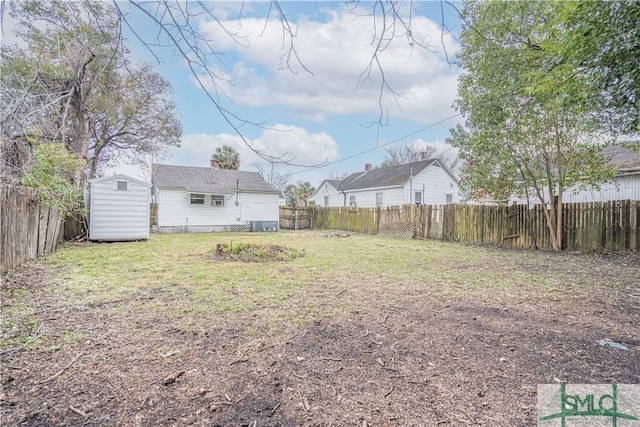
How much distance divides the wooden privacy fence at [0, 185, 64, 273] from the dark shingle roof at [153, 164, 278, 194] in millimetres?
8407

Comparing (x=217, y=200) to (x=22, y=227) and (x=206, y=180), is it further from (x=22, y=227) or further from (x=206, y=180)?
(x=22, y=227)

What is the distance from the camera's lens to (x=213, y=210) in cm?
1598

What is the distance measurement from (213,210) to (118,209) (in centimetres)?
641

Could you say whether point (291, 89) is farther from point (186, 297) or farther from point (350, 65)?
point (186, 297)

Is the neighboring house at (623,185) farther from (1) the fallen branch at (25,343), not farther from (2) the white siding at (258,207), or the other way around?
(2) the white siding at (258,207)

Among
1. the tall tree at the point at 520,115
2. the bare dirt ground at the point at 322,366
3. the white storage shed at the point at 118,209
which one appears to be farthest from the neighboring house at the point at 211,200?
the bare dirt ground at the point at 322,366

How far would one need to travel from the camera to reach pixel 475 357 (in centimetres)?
215

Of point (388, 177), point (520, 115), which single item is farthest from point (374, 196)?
point (520, 115)

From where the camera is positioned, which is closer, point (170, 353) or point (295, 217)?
point (170, 353)

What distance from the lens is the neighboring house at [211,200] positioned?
1489 cm

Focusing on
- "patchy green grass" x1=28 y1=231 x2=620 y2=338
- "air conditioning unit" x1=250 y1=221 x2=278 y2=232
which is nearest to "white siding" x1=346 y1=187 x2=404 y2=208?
"air conditioning unit" x1=250 y1=221 x2=278 y2=232

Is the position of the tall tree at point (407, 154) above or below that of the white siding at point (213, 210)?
above

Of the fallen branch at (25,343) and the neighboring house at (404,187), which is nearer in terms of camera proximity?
the fallen branch at (25,343)

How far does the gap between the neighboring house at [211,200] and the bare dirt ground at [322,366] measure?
12.4m
